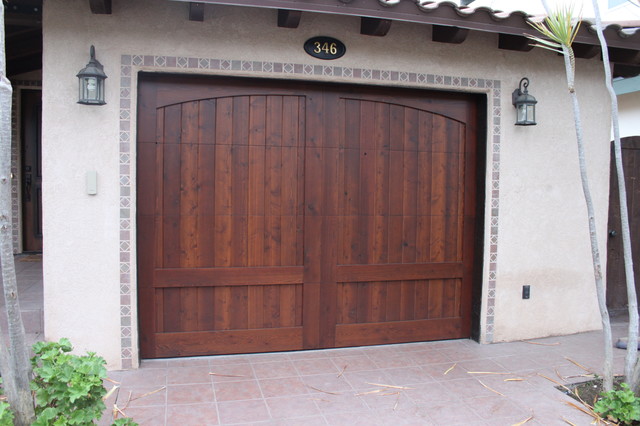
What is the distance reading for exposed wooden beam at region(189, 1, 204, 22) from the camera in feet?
12.2

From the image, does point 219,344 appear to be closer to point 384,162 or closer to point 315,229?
point 315,229

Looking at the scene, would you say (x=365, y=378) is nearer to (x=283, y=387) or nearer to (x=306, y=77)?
(x=283, y=387)

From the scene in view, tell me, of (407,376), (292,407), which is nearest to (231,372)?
(292,407)

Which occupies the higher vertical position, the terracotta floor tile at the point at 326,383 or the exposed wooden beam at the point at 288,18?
the exposed wooden beam at the point at 288,18

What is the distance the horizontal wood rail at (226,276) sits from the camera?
4.16 meters

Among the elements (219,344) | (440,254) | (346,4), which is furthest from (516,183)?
(219,344)

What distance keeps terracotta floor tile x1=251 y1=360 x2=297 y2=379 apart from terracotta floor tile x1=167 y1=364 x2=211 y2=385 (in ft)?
1.26

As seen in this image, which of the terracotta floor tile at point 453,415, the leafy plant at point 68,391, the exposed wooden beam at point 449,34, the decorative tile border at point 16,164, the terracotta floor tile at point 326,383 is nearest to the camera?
the leafy plant at point 68,391

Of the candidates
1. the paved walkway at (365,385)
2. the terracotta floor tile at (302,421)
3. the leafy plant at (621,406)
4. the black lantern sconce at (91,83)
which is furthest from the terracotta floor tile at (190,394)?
the leafy plant at (621,406)

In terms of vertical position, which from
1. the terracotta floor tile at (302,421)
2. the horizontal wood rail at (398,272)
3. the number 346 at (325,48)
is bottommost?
the terracotta floor tile at (302,421)

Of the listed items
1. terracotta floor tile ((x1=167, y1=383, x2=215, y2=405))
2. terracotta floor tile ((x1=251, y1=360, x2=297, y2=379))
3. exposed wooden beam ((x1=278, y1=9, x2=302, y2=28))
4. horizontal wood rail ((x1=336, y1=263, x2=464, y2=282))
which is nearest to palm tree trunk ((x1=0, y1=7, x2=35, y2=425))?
terracotta floor tile ((x1=167, y1=383, x2=215, y2=405))

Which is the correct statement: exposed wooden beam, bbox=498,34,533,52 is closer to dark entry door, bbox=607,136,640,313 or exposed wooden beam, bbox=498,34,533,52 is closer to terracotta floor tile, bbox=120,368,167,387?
dark entry door, bbox=607,136,640,313

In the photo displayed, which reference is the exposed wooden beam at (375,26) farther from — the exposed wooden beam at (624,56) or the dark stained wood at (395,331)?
the dark stained wood at (395,331)

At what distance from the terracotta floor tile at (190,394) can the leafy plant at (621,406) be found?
2620 millimetres
